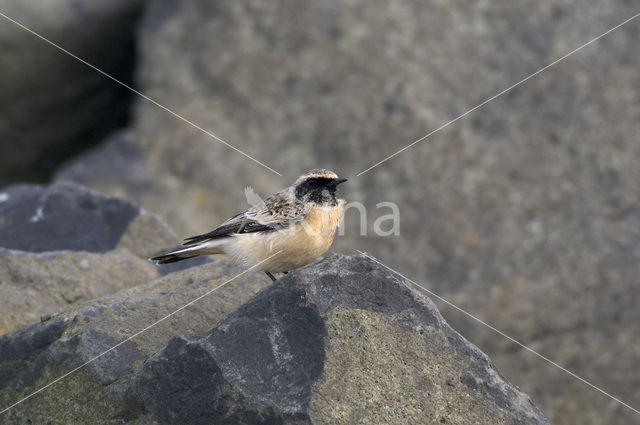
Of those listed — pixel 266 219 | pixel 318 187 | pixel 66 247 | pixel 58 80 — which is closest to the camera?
pixel 266 219

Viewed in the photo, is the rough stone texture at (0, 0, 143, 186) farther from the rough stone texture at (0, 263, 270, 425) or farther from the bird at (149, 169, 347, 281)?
the rough stone texture at (0, 263, 270, 425)

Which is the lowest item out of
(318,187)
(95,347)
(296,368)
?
(296,368)

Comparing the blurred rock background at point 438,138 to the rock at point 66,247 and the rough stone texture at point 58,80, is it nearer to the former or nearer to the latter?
the rough stone texture at point 58,80

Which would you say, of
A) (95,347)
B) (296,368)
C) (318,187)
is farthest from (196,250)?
(296,368)

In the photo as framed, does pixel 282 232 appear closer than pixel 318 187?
Yes

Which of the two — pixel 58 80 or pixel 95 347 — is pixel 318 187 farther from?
pixel 58 80

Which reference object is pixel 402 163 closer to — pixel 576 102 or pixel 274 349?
pixel 576 102

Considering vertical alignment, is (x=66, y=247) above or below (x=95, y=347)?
above
